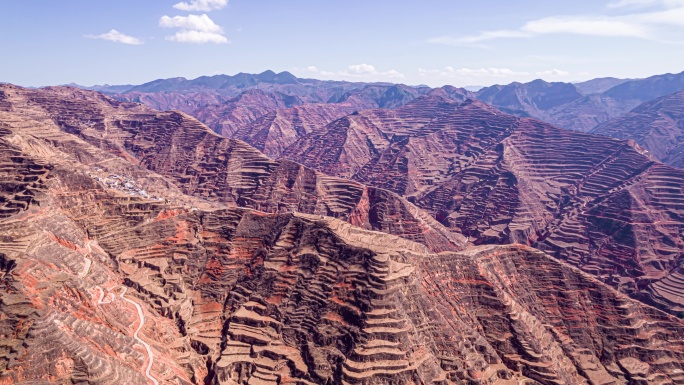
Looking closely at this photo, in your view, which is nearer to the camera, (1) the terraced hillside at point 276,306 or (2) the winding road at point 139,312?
(2) the winding road at point 139,312

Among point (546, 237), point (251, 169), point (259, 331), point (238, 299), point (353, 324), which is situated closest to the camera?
point (353, 324)

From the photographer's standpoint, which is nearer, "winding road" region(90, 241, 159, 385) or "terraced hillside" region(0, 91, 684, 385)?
"winding road" region(90, 241, 159, 385)

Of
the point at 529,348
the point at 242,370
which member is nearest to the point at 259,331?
the point at 242,370

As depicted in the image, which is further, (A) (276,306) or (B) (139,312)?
(A) (276,306)

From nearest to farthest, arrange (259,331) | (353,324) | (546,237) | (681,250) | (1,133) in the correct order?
(353,324) < (259,331) < (1,133) < (681,250) < (546,237)

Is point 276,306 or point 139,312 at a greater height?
point 276,306

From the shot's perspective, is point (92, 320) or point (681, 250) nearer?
point (92, 320)

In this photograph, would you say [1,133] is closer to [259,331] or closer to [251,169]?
[251,169]

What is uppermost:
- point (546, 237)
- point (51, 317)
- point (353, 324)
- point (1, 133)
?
point (1, 133)
